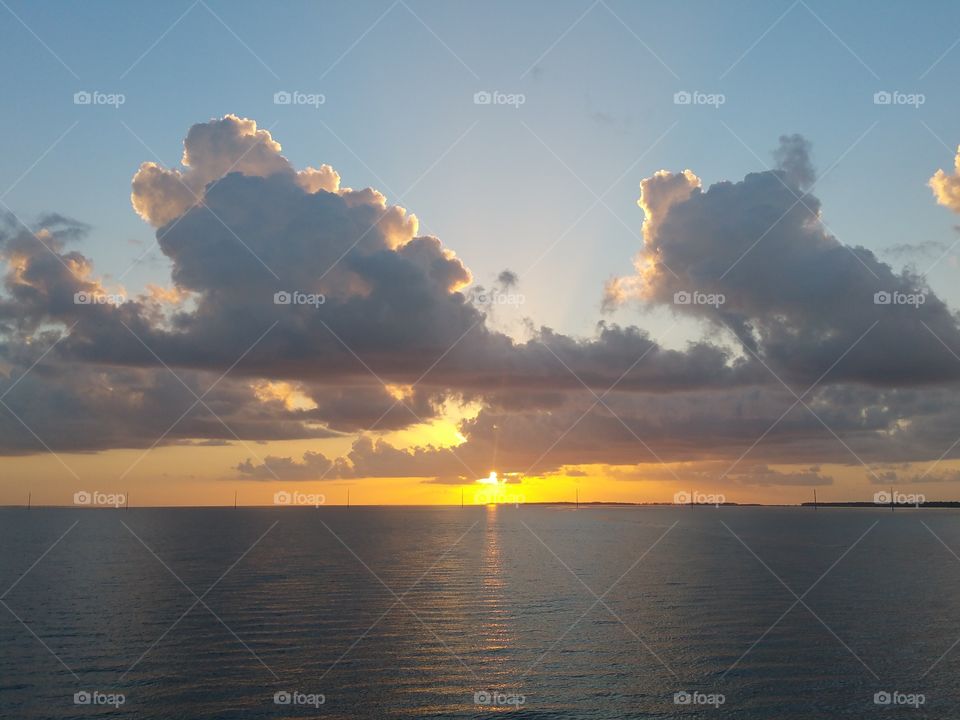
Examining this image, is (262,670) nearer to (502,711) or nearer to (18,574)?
(502,711)

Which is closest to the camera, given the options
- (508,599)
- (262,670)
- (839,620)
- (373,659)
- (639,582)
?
(262,670)

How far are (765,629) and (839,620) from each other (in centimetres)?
1136

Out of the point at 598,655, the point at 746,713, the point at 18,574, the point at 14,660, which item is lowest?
the point at 746,713

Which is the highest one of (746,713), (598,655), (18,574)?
(18,574)

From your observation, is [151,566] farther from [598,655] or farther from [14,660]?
[598,655]

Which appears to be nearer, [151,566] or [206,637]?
[206,637]

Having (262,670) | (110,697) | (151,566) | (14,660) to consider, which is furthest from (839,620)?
(151,566)

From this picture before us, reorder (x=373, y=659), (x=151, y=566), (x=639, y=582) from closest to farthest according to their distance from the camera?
(x=373, y=659), (x=639, y=582), (x=151, y=566)

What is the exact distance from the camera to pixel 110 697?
51.7 m

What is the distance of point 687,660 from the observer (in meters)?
62.4

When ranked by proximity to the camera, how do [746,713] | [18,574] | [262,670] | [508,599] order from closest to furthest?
1. [746,713]
2. [262,670]
3. [508,599]
4. [18,574]

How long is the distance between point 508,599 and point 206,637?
3811 centimetres

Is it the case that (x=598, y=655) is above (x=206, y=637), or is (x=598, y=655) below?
below

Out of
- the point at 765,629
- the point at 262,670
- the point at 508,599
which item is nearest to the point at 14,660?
the point at 262,670
